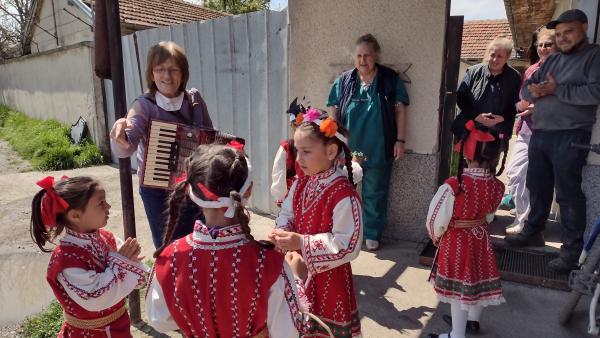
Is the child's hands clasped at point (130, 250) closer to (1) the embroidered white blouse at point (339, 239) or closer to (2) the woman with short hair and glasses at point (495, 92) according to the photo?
(1) the embroidered white blouse at point (339, 239)

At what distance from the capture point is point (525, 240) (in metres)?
3.82

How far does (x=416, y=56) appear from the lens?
12.6 feet

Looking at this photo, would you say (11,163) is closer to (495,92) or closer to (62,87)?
(62,87)

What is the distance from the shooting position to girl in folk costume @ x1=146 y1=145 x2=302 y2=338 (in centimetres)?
141

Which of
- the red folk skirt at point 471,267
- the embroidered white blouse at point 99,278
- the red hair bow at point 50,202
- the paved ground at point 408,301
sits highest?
the red hair bow at point 50,202

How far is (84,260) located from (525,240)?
3.60 metres

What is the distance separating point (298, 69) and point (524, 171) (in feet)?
8.16

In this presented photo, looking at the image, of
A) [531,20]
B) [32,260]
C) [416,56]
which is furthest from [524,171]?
[531,20]

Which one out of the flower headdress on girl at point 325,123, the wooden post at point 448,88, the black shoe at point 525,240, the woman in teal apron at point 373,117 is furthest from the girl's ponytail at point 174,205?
the black shoe at point 525,240

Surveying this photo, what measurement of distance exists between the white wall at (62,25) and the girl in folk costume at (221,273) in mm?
14558

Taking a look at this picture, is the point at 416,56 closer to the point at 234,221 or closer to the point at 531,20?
the point at 234,221

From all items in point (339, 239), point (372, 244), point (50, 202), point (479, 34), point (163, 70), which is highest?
point (479, 34)

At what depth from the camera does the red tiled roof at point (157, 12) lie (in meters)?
12.0

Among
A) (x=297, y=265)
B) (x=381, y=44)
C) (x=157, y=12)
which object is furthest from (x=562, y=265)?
(x=157, y=12)
